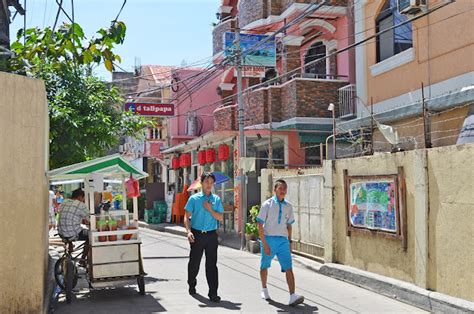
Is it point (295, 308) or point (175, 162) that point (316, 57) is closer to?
point (175, 162)

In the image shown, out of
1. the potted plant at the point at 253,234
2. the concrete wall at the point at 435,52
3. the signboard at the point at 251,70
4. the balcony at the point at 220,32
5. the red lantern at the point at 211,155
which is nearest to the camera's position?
the concrete wall at the point at 435,52

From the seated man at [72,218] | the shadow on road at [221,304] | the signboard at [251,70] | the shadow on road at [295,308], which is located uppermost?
the signboard at [251,70]

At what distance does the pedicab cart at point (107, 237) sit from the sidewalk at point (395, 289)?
3.75m

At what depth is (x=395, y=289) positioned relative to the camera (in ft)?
29.3

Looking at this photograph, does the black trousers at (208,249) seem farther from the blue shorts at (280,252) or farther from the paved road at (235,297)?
the blue shorts at (280,252)

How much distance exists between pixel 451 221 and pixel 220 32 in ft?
54.7

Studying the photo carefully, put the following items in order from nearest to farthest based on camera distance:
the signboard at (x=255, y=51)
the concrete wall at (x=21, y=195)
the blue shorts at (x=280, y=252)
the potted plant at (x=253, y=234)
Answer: the concrete wall at (x=21, y=195) → the blue shorts at (x=280, y=252) → the potted plant at (x=253, y=234) → the signboard at (x=255, y=51)

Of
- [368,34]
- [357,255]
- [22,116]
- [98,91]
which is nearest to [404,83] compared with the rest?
[368,34]

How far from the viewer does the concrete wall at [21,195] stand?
6539mm

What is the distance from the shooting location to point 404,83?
13789 millimetres

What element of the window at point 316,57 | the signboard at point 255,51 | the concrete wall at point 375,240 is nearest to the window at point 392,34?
the signboard at point 255,51

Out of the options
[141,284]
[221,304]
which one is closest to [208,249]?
[221,304]

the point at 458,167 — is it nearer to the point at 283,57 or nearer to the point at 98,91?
the point at 98,91

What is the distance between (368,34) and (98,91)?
7.17 metres
